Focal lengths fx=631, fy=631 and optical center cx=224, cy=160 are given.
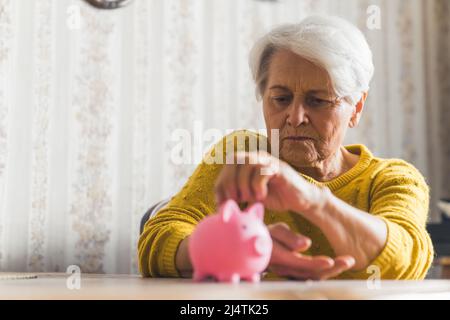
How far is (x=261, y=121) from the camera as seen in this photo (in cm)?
285

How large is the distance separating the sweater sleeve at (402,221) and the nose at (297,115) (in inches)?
8.0

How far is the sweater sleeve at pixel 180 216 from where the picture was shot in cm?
111

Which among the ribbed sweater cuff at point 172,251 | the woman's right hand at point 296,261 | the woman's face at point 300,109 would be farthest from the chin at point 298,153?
the woman's right hand at point 296,261

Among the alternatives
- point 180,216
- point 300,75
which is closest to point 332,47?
point 300,75

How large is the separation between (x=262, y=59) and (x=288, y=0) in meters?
1.68

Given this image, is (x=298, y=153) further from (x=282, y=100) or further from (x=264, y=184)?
(x=264, y=184)

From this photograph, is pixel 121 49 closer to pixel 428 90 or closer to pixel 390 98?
pixel 390 98

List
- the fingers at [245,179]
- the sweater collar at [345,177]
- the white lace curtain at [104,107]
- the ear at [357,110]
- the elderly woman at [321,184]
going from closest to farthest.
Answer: the fingers at [245,179]
the elderly woman at [321,184]
the sweater collar at [345,177]
the ear at [357,110]
the white lace curtain at [104,107]

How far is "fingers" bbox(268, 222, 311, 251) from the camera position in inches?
34.2

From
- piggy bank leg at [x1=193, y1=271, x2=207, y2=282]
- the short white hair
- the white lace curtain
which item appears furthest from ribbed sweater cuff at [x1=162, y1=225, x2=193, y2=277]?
the white lace curtain

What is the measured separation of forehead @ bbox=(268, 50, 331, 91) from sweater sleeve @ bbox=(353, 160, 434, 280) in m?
0.24

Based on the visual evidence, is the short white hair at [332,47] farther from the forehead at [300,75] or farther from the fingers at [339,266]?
the fingers at [339,266]

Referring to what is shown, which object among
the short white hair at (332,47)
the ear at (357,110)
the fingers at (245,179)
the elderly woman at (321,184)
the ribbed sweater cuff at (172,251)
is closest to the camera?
the fingers at (245,179)

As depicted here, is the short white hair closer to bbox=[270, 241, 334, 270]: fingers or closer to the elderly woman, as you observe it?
the elderly woman
